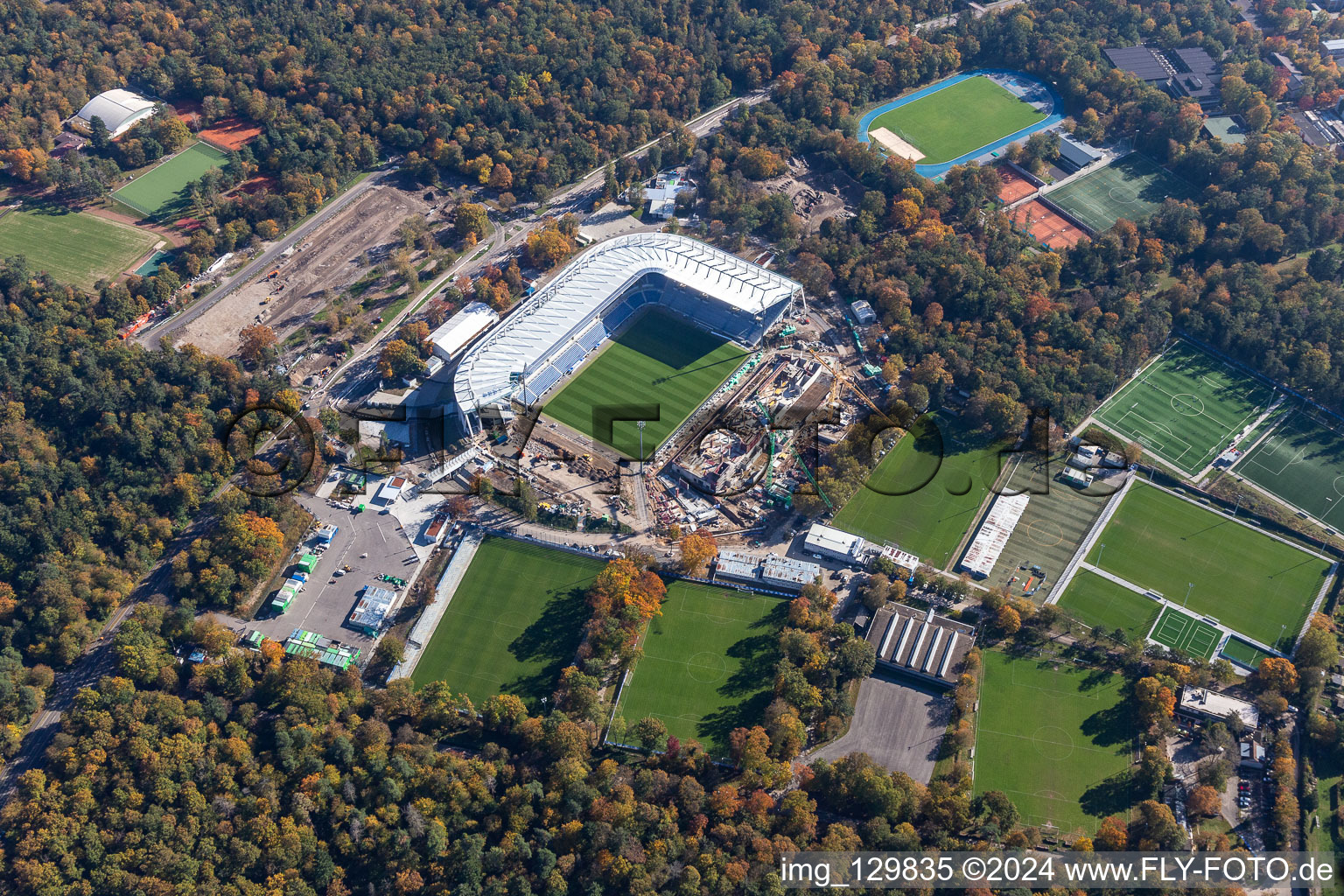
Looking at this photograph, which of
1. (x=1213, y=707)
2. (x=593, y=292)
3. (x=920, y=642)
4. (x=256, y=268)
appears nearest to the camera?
(x=1213, y=707)

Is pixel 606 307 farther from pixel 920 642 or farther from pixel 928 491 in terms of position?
pixel 920 642

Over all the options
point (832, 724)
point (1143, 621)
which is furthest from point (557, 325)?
point (1143, 621)

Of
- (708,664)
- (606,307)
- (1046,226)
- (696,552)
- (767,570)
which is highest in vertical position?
(1046,226)

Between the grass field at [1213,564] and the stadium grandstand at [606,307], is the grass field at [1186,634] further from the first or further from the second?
the stadium grandstand at [606,307]

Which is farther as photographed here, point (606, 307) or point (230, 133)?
point (230, 133)

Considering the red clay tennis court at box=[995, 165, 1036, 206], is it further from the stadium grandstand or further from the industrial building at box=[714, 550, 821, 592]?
the industrial building at box=[714, 550, 821, 592]

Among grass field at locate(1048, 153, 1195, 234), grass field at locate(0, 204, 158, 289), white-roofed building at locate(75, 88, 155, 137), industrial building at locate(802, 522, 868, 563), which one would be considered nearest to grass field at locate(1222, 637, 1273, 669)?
industrial building at locate(802, 522, 868, 563)

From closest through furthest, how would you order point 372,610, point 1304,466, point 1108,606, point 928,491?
point 372,610 → point 1108,606 → point 928,491 → point 1304,466

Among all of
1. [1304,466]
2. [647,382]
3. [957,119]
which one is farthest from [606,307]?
[1304,466]

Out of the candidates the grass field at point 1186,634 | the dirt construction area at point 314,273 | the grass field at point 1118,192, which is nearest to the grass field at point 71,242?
the dirt construction area at point 314,273
